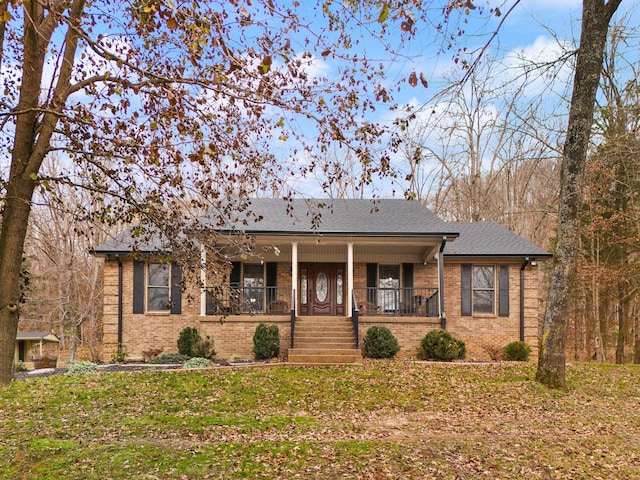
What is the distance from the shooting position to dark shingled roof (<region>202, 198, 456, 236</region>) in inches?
562

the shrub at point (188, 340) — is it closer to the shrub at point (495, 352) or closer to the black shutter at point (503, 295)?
the shrub at point (495, 352)

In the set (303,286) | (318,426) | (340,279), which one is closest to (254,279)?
(303,286)

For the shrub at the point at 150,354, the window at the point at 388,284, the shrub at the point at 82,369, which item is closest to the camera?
the shrub at the point at 82,369

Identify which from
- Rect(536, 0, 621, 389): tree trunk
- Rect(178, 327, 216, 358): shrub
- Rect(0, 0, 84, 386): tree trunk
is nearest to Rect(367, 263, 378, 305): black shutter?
Rect(178, 327, 216, 358): shrub

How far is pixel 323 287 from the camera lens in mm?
16828

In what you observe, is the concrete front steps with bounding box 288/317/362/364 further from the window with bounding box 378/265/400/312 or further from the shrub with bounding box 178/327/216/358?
the window with bounding box 378/265/400/312

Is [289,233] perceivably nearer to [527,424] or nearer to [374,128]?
[527,424]

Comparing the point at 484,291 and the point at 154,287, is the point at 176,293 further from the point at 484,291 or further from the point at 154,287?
the point at 484,291

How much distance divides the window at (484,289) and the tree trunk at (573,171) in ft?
20.4

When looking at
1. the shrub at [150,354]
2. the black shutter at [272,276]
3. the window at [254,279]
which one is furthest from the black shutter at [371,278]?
the shrub at [150,354]

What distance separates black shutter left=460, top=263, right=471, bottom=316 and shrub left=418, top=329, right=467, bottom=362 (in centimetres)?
217

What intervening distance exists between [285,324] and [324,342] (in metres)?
1.62

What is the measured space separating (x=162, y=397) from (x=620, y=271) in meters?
13.6

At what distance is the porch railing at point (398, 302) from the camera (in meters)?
15.6
